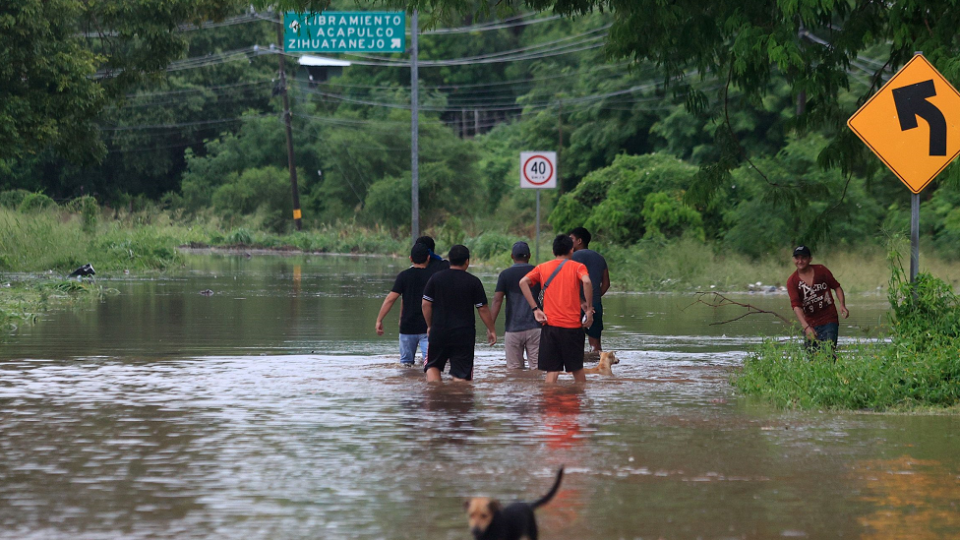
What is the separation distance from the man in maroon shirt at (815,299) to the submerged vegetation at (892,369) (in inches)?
47.6

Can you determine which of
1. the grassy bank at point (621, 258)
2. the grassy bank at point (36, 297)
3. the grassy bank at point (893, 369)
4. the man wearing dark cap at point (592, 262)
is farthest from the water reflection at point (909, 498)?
the grassy bank at point (621, 258)

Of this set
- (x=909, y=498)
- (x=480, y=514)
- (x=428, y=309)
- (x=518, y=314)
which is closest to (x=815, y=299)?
(x=518, y=314)

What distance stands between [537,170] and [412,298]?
7.96m

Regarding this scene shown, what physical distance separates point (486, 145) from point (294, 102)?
12.8m

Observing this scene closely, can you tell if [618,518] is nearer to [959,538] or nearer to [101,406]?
[959,538]

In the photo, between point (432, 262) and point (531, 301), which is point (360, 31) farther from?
point (531, 301)

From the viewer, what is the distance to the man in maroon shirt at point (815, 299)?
48.2 feet

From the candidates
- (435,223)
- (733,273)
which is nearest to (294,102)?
(435,223)

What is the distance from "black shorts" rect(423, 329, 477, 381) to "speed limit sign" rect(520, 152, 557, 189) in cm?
900

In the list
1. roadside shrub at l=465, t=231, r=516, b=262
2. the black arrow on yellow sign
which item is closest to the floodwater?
the black arrow on yellow sign

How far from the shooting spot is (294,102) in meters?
86.2

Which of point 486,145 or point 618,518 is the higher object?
point 486,145

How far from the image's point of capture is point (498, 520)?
252 inches

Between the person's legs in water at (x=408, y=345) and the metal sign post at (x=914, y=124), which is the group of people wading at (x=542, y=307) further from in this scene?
the metal sign post at (x=914, y=124)
